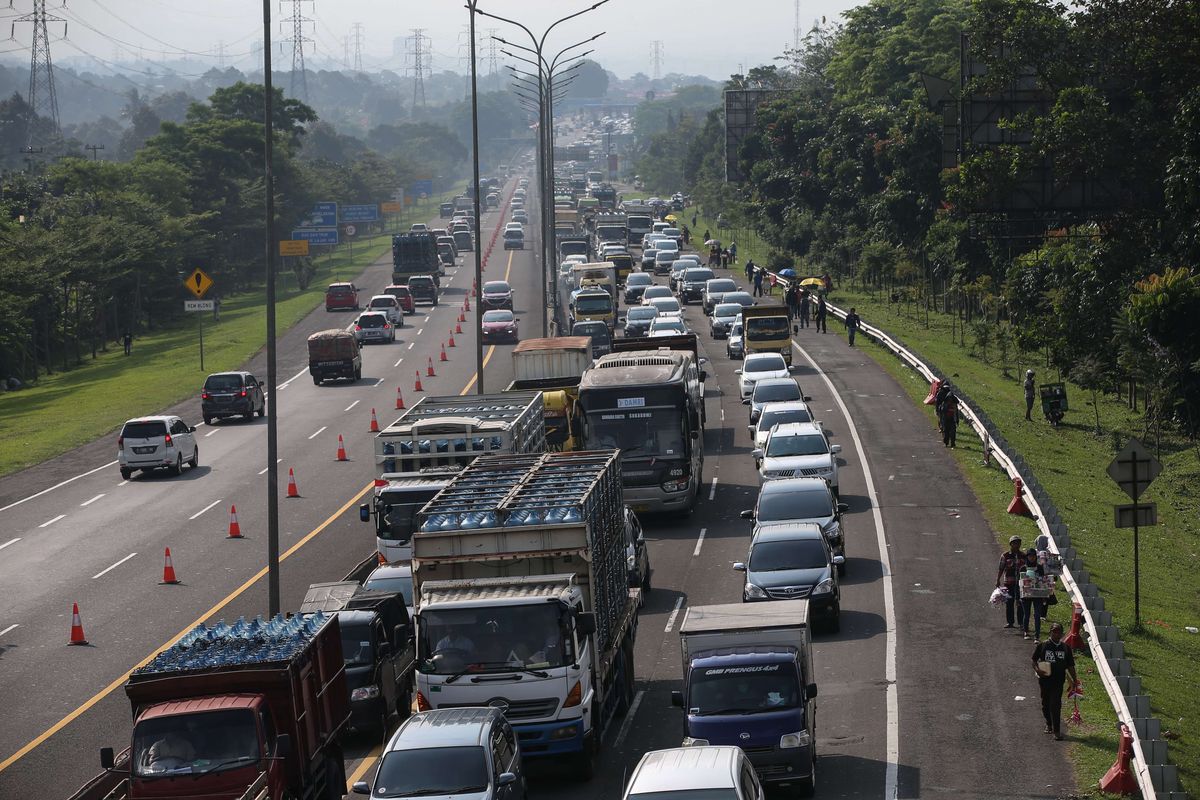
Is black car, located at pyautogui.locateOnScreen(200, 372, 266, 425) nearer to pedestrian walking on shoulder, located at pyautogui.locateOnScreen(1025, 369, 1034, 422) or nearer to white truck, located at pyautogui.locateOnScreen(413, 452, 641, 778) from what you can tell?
pedestrian walking on shoulder, located at pyautogui.locateOnScreen(1025, 369, 1034, 422)

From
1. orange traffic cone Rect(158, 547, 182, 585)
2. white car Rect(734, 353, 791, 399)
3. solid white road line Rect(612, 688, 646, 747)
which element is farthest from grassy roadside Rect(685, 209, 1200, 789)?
orange traffic cone Rect(158, 547, 182, 585)

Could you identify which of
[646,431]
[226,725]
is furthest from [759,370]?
[226,725]

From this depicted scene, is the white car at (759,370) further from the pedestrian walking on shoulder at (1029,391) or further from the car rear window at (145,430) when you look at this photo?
the car rear window at (145,430)

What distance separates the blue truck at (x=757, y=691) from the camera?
19.0 metres

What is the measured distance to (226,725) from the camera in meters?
17.3

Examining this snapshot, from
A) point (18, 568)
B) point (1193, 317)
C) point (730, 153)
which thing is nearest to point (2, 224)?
point (18, 568)

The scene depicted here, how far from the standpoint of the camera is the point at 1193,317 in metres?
47.9

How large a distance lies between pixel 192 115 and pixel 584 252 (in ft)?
132

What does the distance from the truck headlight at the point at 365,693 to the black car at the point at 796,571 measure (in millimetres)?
6854

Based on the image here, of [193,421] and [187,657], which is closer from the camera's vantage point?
[187,657]

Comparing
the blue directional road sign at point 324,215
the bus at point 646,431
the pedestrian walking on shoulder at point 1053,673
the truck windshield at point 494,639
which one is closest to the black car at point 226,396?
the bus at point 646,431

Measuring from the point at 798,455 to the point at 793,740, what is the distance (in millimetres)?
19185

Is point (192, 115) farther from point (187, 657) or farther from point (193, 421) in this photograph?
point (187, 657)

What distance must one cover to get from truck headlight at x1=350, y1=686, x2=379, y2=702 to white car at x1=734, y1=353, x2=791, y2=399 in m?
30.8
